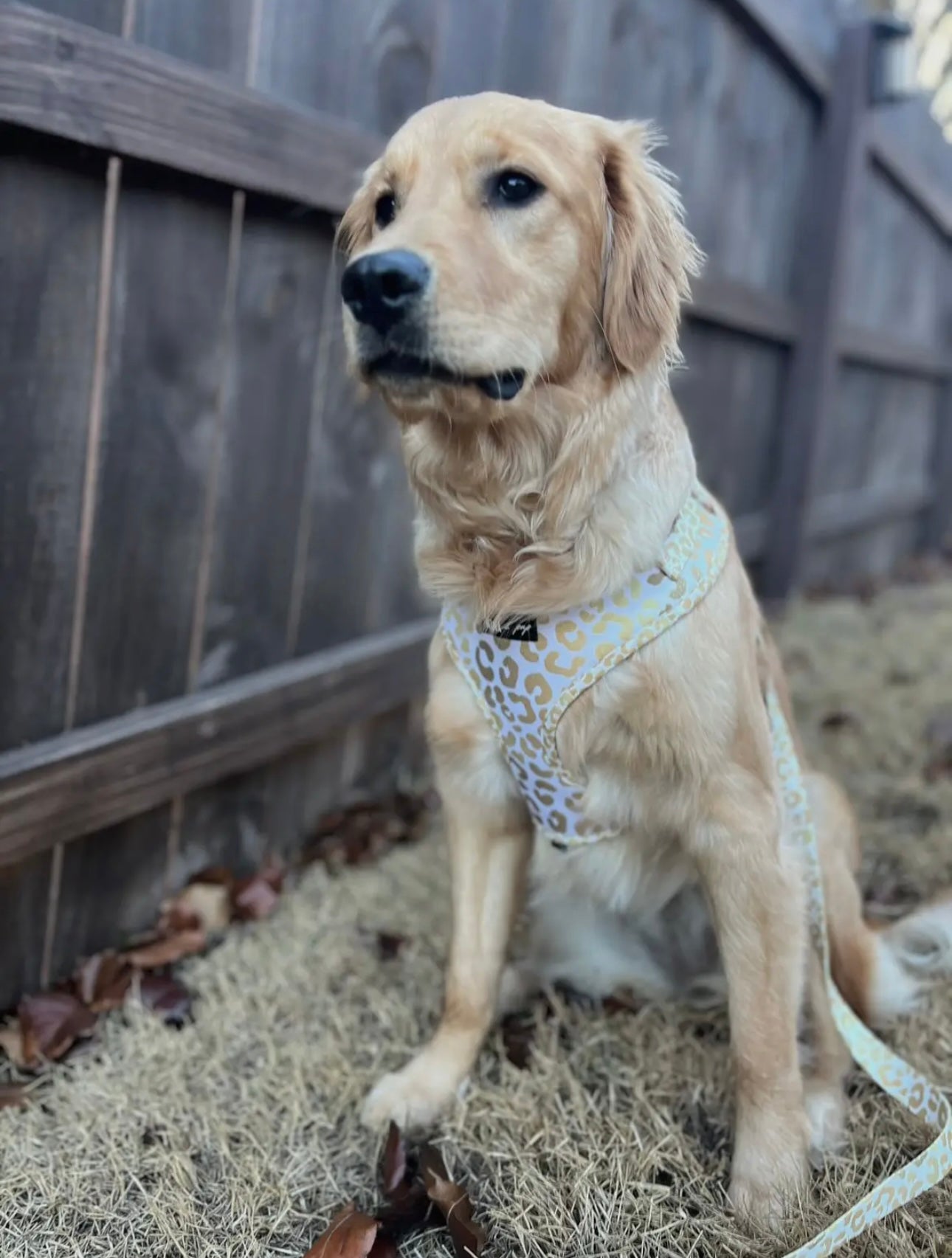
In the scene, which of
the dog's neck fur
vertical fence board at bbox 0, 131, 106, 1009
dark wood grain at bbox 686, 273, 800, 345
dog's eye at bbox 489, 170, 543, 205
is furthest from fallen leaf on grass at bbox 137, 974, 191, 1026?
dark wood grain at bbox 686, 273, 800, 345

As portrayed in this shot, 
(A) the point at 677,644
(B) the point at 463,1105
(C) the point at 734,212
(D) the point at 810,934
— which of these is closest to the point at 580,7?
(C) the point at 734,212

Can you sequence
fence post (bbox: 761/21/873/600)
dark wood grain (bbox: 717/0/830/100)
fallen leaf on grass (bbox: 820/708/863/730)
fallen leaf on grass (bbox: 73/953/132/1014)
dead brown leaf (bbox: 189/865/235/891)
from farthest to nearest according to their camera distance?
fence post (bbox: 761/21/873/600), dark wood grain (bbox: 717/0/830/100), fallen leaf on grass (bbox: 820/708/863/730), dead brown leaf (bbox: 189/865/235/891), fallen leaf on grass (bbox: 73/953/132/1014)

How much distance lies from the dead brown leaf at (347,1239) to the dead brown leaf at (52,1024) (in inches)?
26.2

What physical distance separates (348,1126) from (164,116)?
1720mm

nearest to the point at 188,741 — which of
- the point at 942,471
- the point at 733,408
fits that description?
the point at 733,408

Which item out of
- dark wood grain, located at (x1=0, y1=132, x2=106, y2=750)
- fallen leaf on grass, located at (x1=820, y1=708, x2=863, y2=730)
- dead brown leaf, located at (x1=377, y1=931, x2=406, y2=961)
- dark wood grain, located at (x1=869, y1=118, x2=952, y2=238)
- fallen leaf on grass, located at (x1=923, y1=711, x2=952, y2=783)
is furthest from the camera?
dark wood grain, located at (x1=869, y1=118, x2=952, y2=238)

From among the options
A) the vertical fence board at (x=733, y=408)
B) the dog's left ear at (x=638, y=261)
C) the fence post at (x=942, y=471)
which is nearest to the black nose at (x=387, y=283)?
the dog's left ear at (x=638, y=261)

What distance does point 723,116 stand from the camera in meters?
4.03

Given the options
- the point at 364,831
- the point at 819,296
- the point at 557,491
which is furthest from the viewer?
the point at 819,296

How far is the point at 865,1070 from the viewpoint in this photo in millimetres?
1809

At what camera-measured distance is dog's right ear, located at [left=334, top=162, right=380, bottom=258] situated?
71.1 inches

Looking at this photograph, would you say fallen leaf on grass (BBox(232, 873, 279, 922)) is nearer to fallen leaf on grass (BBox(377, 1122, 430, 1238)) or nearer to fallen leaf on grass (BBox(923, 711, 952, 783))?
fallen leaf on grass (BBox(377, 1122, 430, 1238))

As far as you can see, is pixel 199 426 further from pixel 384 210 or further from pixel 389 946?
pixel 389 946

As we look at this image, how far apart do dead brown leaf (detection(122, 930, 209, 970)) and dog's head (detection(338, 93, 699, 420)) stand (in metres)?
1.28
